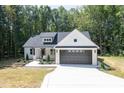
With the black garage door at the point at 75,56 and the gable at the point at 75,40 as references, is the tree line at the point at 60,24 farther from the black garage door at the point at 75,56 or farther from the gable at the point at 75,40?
the black garage door at the point at 75,56

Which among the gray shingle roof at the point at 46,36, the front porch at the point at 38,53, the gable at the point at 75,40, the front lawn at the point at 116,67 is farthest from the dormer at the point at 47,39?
the front lawn at the point at 116,67

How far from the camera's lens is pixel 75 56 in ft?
103

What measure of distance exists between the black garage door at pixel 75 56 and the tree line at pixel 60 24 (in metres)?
16.3

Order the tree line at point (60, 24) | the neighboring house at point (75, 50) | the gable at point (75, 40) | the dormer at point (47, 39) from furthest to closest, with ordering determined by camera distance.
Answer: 1. the tree line at point (60, 24)
2. the dormer at point (47, 39)
3. the gable at point (75, 40)
4. the neighboring house at point (75, 50)

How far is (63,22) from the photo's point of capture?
58594 mm

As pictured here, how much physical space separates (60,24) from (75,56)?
28.5 meters

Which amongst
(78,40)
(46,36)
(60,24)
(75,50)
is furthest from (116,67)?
(60,24)

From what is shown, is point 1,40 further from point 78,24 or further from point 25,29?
point 78,24

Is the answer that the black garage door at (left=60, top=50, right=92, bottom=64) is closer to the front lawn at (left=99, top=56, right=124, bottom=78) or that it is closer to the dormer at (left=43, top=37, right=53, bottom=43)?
the front lawn at (left=99, top=56, right=124, bottom=78)

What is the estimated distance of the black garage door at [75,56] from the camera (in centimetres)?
3120

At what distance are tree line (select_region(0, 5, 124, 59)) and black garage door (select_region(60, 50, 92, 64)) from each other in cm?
1634

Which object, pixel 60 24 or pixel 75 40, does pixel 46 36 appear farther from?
pixel 60 24

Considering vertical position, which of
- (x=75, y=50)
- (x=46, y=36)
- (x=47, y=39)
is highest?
(x=46, y=36)

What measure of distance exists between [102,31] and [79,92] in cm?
3912
